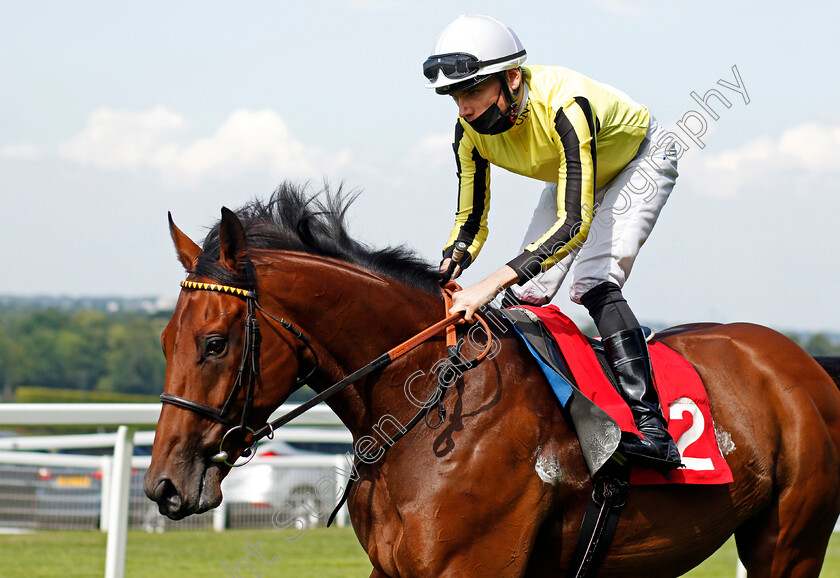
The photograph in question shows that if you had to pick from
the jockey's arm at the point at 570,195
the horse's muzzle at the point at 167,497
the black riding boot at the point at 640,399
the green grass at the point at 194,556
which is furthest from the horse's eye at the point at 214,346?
the green grass at the point at 194,556

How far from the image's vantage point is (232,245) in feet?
9.34

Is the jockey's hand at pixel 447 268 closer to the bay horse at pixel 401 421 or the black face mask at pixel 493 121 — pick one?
the bay horse at pixel 401 421

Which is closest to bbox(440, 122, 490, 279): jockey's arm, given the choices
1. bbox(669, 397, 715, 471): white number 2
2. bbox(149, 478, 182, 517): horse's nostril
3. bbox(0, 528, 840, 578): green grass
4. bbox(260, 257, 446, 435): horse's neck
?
bbox(260, 257, 446, 435): horse's neck

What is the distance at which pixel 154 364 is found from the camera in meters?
57.4

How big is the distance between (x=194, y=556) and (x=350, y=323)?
444 centimetres

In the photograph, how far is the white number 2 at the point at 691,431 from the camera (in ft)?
10.8

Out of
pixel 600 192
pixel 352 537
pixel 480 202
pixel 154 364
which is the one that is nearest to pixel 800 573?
pixel 600 192

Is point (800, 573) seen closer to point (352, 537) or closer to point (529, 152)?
point (529, 152)

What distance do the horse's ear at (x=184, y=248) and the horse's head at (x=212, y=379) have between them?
0.36ft

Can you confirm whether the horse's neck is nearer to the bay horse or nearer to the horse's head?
the bay horse

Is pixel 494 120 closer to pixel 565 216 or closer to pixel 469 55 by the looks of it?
pixel 469 55

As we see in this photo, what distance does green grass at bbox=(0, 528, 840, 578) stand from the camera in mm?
6043

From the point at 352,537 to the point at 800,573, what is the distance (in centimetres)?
506

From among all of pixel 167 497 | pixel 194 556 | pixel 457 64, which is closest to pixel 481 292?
pixel 457 64
